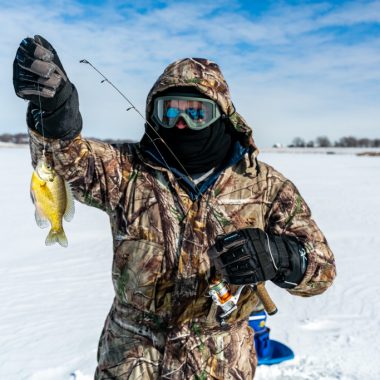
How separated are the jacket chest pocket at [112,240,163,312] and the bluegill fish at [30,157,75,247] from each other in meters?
0.31

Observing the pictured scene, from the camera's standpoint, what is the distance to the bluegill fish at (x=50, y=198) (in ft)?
6.54

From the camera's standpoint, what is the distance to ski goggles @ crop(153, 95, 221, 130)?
91.2 inches

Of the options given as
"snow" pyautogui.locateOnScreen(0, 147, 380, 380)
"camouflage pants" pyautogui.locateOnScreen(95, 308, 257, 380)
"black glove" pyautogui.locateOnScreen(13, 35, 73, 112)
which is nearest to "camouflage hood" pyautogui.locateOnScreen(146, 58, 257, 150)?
"black glove" pyautogui.locateOnScreen(13, 35, 73, 112)

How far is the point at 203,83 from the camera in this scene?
234 centimetres

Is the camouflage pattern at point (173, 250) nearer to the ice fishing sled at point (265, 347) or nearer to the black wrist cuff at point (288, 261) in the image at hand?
the black wrist cuff at point (288, 261)

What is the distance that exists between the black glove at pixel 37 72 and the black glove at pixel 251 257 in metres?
0.88

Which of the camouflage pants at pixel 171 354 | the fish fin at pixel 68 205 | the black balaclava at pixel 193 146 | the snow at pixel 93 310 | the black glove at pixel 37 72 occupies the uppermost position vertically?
the black glove at pixel 37 72

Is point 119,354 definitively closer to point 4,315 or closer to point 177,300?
point 177,300

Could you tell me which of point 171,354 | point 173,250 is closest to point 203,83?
point 173,250

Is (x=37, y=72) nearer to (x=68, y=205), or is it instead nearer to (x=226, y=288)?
(x=68, y=205)

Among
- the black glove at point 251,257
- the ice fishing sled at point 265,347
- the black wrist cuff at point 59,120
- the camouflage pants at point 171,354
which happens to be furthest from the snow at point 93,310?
the black wrist cuff at point 59,120

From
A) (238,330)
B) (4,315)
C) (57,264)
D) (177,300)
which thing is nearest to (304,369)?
(238,330)

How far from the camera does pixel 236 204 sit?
230 centimetres

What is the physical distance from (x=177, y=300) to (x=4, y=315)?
13.0 feet
